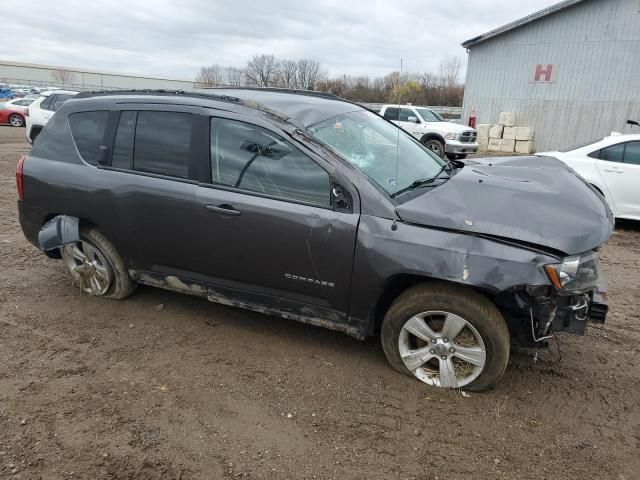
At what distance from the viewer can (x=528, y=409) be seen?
3.03 metres

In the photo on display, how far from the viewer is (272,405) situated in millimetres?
3049

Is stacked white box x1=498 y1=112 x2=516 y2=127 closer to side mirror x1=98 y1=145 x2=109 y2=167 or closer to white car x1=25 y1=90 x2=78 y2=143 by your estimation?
white car x1=25 y1=90 x2=78 y2=143

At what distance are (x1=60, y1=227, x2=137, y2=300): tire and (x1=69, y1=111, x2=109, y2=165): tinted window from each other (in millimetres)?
654

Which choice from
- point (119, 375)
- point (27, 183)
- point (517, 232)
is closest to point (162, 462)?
point (119, 375)

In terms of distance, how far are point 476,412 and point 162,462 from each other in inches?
74.0

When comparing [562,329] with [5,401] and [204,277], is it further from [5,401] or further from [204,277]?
[5,401]

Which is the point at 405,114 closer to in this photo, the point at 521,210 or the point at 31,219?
the point at 31,219

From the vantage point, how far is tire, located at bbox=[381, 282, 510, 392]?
2955mm

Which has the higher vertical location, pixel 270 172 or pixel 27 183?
pixel 270 172

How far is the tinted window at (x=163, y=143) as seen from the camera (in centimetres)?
365

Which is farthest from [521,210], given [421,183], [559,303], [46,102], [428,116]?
[46,102]

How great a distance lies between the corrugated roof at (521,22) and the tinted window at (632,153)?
41.6ft

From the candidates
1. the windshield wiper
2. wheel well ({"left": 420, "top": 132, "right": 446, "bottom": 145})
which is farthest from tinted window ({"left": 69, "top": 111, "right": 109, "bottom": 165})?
wheel well ({"left": 420, "top": 132, "right": 446, "bottom": 145})

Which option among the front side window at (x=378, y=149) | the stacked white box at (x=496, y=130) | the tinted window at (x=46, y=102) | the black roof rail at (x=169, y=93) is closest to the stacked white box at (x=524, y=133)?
the stacked white box at (x=496, y=130)
